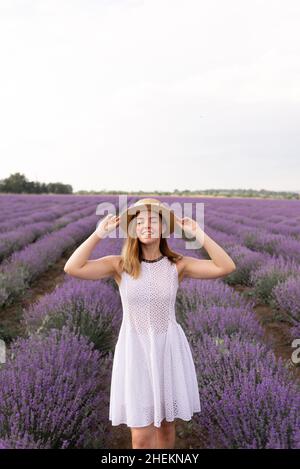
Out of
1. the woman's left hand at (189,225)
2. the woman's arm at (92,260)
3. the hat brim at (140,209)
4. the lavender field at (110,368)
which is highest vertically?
the hat brim at (140,209)

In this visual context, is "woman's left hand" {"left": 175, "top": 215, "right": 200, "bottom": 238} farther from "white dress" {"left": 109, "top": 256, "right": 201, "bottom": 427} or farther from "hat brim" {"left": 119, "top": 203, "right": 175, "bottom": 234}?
"white dress" {"left": 109, "top": 256, "right": 201, "bottom": 427}

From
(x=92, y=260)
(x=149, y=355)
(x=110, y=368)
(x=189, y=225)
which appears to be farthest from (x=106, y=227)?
(x=110, y=368)

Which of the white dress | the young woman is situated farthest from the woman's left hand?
the white dress

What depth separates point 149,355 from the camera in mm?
1828

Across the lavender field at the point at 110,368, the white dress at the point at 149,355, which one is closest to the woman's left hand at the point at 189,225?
the white dress at the point at 149,355

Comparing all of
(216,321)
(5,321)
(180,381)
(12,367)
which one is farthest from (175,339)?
(5,321)

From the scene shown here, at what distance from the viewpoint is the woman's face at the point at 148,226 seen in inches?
72.2

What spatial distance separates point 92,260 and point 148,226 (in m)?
0.27

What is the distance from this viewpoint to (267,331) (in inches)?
172

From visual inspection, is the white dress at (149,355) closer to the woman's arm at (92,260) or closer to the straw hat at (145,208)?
the woman's arm at (92,260)

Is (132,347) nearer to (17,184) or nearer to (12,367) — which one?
(12,367)

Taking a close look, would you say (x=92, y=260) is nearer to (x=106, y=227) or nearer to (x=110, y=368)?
(x=106, y=227)

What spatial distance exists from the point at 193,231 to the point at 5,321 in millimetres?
3401

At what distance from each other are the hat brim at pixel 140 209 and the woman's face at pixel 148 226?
0.9 inches
